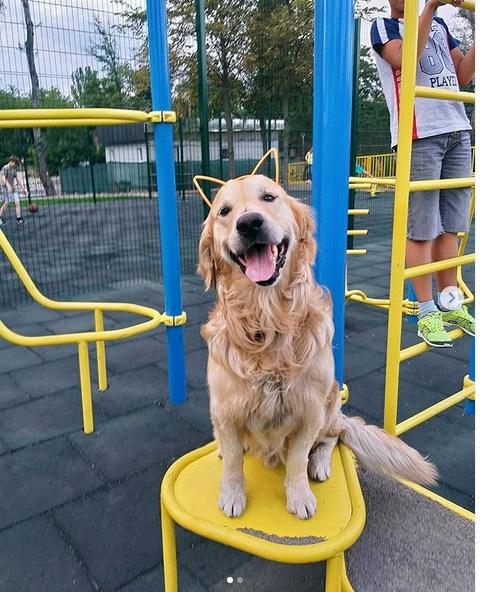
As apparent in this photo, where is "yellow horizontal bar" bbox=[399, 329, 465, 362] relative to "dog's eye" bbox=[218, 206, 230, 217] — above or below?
below

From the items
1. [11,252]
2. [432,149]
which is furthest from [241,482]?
[432,149]

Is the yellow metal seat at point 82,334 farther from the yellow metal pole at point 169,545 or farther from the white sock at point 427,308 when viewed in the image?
the white sock at point 427,308

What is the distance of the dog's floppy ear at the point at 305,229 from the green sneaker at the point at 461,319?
1242mm

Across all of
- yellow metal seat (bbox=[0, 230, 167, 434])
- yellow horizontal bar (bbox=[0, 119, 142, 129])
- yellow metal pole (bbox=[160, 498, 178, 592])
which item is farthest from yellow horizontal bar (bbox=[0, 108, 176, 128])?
yellow metal pole (bbox=[160, 498, 178, 592])

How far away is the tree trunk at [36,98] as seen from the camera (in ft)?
18.9

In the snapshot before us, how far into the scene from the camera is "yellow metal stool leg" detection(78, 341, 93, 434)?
2.55 meters

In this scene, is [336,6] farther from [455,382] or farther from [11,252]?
[455,382]

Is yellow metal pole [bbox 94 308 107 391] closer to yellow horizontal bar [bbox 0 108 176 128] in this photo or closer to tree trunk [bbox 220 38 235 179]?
yellow horizontal bar [bbox 0 108 176 128]

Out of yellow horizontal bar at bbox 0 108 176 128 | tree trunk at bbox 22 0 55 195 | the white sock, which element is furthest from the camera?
tree trunk at bbox 22 0 55 195

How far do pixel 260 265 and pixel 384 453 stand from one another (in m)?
0.89

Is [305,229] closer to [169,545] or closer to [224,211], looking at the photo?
[224,211]

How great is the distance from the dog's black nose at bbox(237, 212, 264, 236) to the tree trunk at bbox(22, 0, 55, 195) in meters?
5.55

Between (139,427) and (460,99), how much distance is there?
7.16 feet

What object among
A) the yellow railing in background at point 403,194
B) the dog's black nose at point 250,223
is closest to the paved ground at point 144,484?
the yellow railing in background at point 403,194
